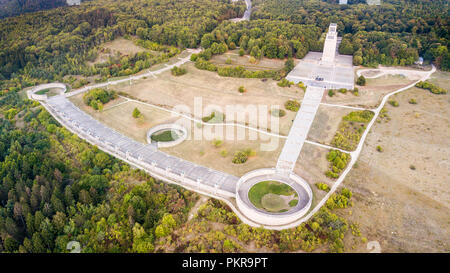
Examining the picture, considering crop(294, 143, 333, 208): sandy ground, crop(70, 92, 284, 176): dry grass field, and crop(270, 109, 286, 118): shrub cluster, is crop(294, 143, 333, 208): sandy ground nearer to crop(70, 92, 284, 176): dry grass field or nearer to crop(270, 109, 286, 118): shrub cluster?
crop(70, 92, 284, 176): dry grass field

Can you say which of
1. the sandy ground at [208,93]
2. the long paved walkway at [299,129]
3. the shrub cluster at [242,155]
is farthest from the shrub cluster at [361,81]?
the shrub cluster at [242,155]

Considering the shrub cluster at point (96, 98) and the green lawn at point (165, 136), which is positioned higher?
the shrub cluster at point (96, 98)

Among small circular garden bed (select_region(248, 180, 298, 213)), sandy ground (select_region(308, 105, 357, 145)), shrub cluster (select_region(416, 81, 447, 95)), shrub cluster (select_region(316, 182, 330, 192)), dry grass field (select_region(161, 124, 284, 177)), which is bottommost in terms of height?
small circular garden bed (select_region(248, 180, 298, 213))

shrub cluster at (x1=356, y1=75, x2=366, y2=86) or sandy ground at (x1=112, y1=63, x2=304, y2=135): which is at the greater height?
shrub cluster at (x1=356, y1=75, x2=366, y2=86)

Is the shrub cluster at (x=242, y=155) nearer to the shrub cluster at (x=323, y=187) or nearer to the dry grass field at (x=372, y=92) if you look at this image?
the shrub cluster at (x=323, y=187)

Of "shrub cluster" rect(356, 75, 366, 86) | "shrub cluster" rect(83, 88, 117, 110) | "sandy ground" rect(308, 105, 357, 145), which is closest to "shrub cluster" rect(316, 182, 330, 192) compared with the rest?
"sandy ground" rect(308, 105, 357, 145)
